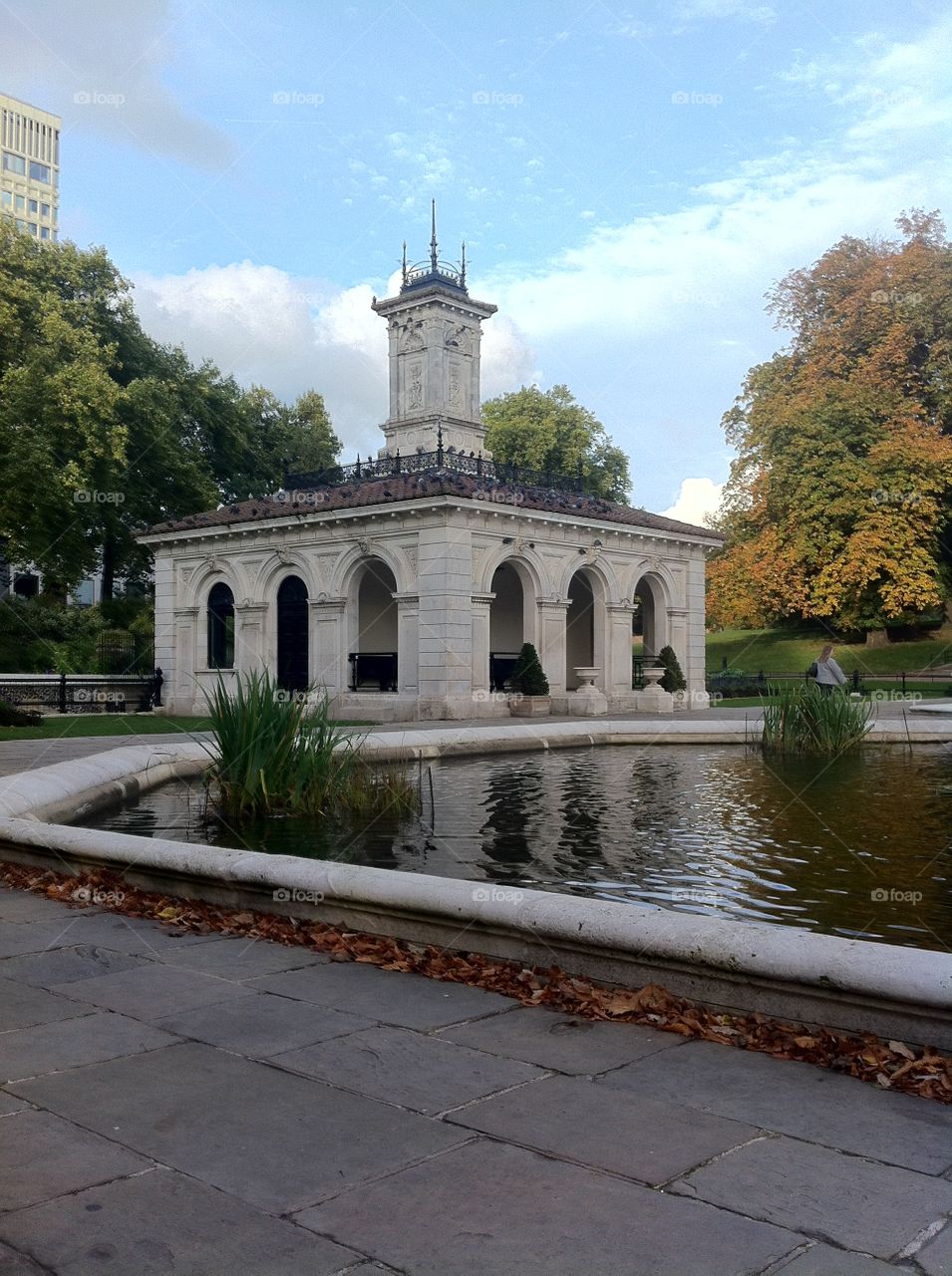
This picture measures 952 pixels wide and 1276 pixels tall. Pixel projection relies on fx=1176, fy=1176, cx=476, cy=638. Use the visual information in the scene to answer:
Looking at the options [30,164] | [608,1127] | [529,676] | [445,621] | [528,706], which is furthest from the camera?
[30,164]

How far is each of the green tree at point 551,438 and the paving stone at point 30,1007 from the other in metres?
56.8

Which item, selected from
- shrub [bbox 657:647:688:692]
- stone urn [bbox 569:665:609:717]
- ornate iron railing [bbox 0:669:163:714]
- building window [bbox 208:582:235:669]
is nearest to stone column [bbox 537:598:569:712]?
stone urn [bbox 569:665:609:717]

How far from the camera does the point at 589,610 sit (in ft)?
125

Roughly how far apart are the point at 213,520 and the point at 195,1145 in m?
31.6

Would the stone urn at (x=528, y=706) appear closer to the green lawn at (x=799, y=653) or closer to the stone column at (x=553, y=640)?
the stone column at (x=553, y=640)

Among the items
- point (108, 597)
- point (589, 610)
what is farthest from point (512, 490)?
point (108, 597)

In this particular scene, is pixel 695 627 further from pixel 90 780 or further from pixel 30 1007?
pixel 30 1007

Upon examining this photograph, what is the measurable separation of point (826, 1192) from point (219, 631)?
33.7 m

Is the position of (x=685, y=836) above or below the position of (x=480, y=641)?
below

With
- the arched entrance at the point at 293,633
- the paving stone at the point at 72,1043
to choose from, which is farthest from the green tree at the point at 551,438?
the paving stone at the point at 72,1043

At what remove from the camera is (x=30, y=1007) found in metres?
5.12

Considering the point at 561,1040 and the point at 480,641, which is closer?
the point at 561,1040

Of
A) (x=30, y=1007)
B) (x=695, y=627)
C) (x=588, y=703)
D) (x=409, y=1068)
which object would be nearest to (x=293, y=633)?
(x=588, y=703)

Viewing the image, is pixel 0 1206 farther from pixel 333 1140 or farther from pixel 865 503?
pixel 865 503
